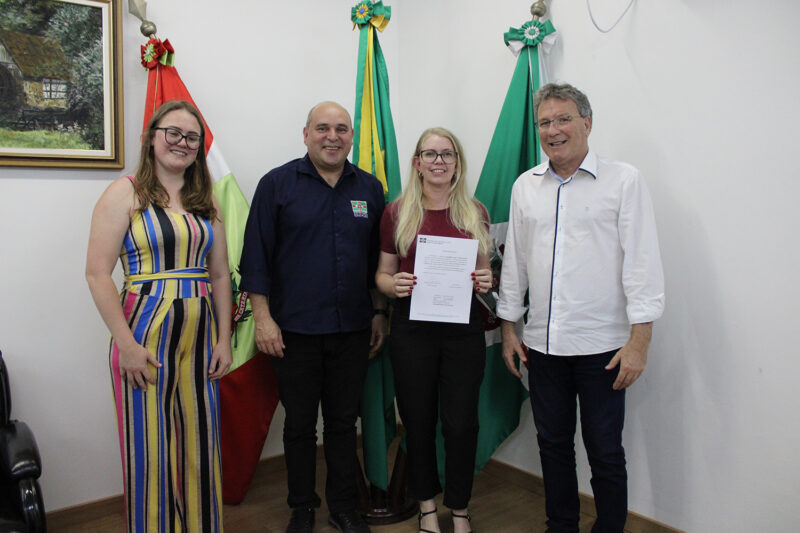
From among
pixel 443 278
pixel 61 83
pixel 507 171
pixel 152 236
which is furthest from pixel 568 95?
pixel 61 83

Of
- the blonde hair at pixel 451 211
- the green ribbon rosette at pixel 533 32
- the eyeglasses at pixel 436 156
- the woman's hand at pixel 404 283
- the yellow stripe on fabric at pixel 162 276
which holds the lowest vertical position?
the woman's hand at pixel 404 283

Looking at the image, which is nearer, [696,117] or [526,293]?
[696,117]

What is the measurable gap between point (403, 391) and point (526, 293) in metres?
0.63

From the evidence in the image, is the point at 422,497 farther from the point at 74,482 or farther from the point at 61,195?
the point at 61,195

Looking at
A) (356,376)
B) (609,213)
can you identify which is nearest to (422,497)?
(356,376)

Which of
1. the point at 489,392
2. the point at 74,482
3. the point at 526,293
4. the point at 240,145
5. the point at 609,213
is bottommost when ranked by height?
the point at 74,482

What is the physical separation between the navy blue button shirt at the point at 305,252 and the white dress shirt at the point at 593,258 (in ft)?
2.20

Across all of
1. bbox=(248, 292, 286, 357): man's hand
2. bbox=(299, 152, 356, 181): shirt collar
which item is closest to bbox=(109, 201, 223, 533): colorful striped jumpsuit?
bbox=(248, 292, 286, 357): man's hand

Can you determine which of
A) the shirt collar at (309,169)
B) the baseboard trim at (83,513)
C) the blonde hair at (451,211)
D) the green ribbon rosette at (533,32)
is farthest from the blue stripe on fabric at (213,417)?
the green ribbon rosette at (533,32)

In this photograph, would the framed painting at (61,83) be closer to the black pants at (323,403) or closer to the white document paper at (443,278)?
the black pants at (323,403)

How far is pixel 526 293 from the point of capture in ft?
7.16

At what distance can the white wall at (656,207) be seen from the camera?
174 centimetres

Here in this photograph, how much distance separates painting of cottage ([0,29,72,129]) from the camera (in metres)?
2.09

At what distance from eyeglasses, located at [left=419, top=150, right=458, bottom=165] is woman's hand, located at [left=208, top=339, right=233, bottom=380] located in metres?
0.95
